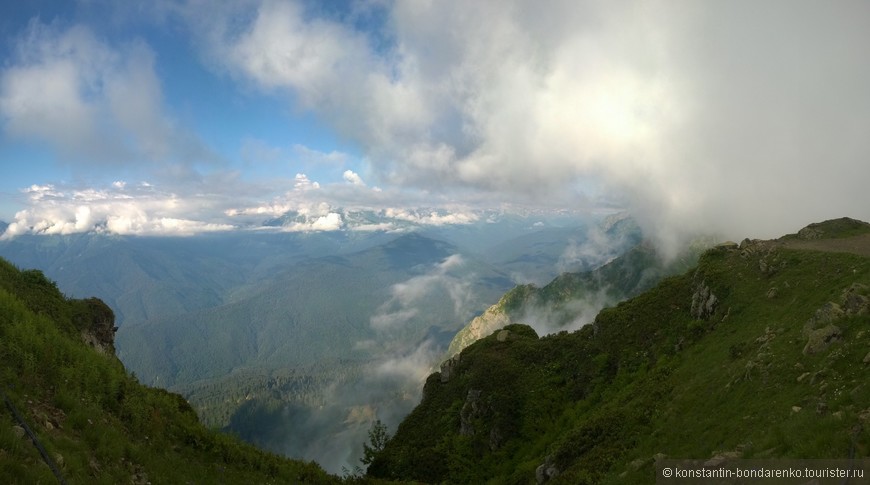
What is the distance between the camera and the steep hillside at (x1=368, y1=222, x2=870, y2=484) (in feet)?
56.7

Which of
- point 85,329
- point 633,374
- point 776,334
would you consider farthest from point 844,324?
point 85,329

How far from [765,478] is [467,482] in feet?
112

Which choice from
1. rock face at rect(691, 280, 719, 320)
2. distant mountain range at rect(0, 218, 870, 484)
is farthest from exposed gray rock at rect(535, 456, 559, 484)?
rock face at rect(691, 280, 719, 320)

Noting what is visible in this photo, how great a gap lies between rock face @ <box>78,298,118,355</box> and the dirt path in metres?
64.0

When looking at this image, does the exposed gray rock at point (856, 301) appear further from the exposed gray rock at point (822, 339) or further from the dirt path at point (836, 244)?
the dirt path at point (836, 244)

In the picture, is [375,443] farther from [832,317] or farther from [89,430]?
[832,317]

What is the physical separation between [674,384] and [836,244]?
27511 mm

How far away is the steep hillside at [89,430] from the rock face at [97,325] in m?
15.9

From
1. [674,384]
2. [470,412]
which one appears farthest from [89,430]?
[470,412]

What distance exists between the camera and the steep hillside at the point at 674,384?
17.3m

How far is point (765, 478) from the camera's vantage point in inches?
519

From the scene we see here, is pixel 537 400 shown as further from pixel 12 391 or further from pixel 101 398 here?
pixel 12 391

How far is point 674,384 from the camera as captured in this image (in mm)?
29766

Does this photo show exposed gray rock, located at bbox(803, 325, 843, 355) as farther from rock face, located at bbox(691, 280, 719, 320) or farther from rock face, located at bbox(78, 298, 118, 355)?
rock face, located at bbox(78, 298, 118, 355)
